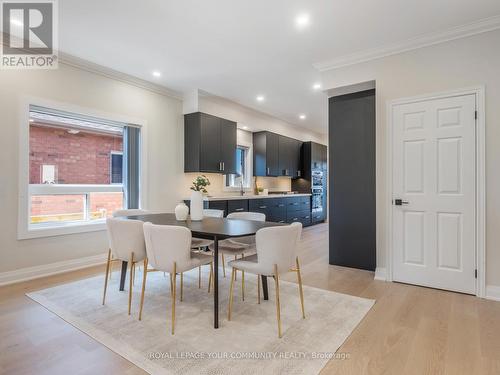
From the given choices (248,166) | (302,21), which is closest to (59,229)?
(302,21)

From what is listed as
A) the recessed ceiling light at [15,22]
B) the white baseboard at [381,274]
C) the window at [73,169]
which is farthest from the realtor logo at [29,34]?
the white baseboard at [381,274]

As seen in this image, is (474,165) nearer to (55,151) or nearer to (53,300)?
(53,300)

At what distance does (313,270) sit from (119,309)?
2.32 m

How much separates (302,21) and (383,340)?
291 cm

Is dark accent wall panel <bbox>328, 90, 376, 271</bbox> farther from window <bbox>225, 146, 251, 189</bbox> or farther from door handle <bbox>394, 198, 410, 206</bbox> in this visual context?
window <bbox>225, 146, 251, 189</bbox>

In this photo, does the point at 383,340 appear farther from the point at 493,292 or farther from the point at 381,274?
the point at 493,292

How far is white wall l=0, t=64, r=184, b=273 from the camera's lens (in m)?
3.16

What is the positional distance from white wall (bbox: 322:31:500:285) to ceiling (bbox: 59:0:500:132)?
0.80 ft

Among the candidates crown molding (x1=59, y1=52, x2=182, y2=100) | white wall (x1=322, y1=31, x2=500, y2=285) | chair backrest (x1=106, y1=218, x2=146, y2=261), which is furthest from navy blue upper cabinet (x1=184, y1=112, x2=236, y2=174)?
chair backrest (x1=106, y1=218, x2=146, y2=261)

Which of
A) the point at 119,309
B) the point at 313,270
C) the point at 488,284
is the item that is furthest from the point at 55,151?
the point at 488,284

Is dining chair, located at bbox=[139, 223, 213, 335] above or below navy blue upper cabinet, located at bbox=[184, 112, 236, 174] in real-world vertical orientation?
below

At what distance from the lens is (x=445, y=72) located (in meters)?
3.05

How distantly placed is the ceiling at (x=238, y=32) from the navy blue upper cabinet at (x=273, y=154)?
7.94 feet

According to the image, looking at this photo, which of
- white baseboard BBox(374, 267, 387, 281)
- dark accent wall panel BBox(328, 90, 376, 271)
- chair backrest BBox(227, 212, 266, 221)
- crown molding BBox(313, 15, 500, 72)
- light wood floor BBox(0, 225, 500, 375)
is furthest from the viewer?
dark accent wall panel BBox(328, 90, 376, 271)
